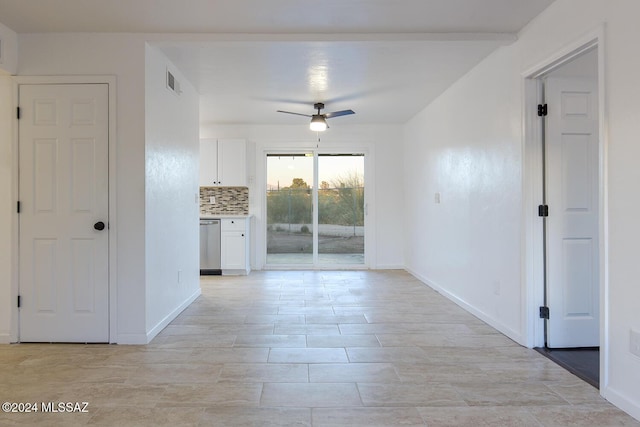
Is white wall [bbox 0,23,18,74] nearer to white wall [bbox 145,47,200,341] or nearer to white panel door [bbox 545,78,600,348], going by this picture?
white wall [bbox 145,47,200,341]

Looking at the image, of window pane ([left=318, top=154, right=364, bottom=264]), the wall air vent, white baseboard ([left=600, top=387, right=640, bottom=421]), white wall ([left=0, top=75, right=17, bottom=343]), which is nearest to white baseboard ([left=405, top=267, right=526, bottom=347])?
white baseboard ([left=600, top=387, right=640, bottom=421])

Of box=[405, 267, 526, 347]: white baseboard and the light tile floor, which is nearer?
the light tile floor

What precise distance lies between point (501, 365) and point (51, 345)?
344 cm

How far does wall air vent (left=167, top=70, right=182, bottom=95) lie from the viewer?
3.75 meters

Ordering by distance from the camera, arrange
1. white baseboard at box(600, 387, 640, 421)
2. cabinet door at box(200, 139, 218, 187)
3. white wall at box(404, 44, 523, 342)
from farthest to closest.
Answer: cabinet door at box(200, 139, 218, 187) < white wall at box(404, 44, 523, 342) < white baseboard at box(600, 387, 640, 421)

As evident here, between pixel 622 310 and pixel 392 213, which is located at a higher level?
pixel 392 213

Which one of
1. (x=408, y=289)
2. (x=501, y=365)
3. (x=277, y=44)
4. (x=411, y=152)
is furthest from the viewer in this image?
(x=411, y=152)

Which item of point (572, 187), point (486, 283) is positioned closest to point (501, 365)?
point (486, 283)

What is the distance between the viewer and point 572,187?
3.05 meters

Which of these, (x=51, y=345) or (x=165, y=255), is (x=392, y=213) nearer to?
(x=165, y=255)

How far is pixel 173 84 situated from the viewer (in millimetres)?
3859

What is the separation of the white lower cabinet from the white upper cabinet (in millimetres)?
708

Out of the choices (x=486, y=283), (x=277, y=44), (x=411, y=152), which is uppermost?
(x=277, y=44)

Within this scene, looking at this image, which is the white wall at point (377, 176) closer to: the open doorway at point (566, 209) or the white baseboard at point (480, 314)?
the white baseboard at point (480, 314)
